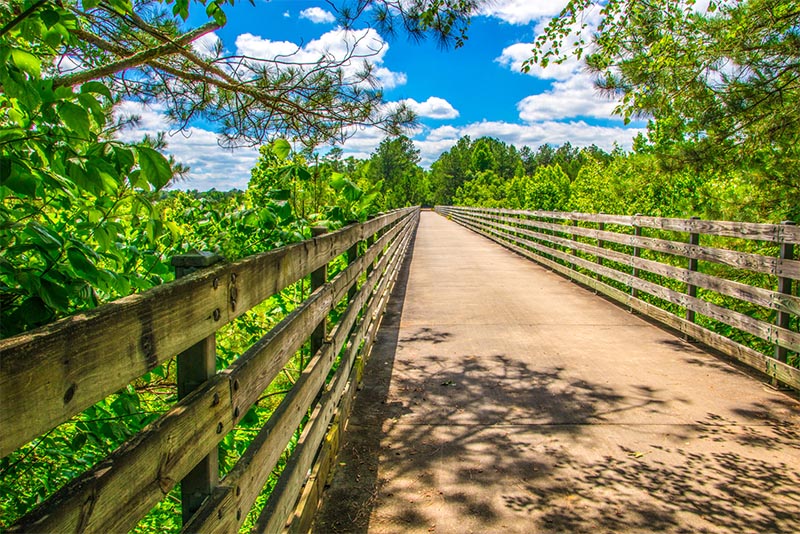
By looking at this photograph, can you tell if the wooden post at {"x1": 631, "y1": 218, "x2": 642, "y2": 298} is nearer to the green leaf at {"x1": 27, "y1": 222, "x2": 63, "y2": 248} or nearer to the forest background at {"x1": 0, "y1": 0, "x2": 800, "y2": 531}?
the forest background at {"x1": 0, "y1": 0, "x2": 800, "y2": 531}

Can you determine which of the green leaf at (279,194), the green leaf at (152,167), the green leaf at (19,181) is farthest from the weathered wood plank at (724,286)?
the green leaf at (19,181)

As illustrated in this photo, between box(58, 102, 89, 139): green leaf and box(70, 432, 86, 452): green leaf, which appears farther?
box(70, 432, 86, 452): green leaf

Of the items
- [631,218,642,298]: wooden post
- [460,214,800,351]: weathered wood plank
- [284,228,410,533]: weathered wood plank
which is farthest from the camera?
A: [631,218,642,298]: wooden post

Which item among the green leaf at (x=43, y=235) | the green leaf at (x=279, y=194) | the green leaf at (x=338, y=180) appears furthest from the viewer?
the green leaf at (x=338, y=180)

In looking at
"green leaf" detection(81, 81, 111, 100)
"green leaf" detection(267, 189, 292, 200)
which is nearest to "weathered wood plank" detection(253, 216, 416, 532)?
"green leaf" detection(267, 189, 292, 200)

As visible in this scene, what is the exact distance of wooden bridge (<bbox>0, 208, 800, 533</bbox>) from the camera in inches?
42.3

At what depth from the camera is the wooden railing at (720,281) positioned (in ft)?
15.3

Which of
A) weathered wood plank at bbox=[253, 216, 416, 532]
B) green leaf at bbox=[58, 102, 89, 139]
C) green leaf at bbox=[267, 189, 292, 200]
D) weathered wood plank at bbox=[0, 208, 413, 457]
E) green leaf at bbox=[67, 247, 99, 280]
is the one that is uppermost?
green leaf at bbox=[58, 102, 89, 139]

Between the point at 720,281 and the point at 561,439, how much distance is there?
2959 millimetres

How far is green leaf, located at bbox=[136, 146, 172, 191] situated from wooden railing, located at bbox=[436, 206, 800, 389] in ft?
15.6

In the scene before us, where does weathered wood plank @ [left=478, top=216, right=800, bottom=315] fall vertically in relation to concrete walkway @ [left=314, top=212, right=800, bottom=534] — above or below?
above

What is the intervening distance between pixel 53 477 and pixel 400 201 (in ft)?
329

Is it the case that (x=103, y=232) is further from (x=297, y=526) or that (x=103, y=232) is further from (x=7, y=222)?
(x=297, y=526)

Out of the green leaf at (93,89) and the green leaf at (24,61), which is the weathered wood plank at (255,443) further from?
the green leaf at (24,61)
